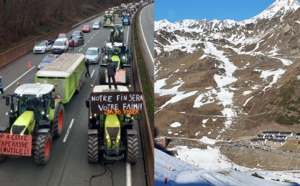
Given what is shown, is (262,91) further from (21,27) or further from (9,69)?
(9,69)

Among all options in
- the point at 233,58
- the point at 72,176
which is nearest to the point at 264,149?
the point at 72,176

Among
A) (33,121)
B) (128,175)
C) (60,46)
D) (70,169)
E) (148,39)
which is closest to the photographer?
(128,175)

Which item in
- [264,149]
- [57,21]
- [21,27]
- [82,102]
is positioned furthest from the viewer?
[57,21]

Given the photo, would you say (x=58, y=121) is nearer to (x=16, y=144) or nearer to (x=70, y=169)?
(x=70, y=169)

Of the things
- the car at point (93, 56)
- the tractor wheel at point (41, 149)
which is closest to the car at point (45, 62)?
the car at point (93, 56)

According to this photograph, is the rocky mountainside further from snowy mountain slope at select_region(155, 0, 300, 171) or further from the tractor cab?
the tractor cab

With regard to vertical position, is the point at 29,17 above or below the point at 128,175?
above

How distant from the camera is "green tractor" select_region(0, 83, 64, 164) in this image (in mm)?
10539

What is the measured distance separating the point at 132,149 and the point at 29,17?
136 feet

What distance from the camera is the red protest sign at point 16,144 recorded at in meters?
10.4

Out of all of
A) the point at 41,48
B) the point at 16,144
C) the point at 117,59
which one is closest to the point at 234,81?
the point at 41,48

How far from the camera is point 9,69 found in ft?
92.1

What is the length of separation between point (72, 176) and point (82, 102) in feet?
24.5

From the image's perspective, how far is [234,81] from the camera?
9800 cm
